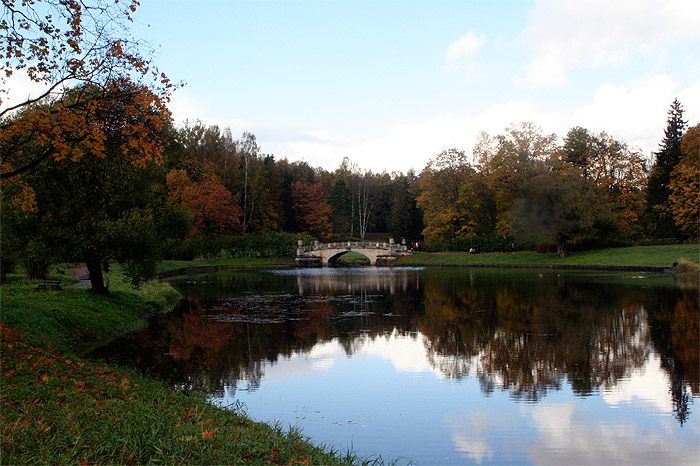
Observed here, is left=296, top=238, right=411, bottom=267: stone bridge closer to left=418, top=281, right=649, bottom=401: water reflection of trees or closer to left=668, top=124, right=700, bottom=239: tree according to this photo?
left=668, top=124, right=700, bottom=239: tree

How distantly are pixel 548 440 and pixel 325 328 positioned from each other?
36.1 feet

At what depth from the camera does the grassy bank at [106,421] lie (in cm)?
529

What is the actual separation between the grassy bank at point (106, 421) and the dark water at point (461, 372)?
4.83 feet

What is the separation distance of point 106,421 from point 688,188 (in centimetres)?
4806

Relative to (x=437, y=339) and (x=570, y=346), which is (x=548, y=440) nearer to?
(x=570, y=346)

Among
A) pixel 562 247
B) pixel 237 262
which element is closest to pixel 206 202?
pixel 237 262

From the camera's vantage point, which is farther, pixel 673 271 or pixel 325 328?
pixel 673 271

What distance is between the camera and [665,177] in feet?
169

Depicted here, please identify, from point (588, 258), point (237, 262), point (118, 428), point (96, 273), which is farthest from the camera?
point (237, 262)

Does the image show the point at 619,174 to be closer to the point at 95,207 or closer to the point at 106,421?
the point at 95,207

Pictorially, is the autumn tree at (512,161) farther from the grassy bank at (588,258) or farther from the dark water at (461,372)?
the dark water at (461,372)

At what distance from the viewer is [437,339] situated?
16156 millimetres

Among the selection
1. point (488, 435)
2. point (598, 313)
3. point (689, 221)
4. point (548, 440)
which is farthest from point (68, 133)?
point (689, 221)

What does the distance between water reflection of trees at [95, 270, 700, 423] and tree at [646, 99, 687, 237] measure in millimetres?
25830
